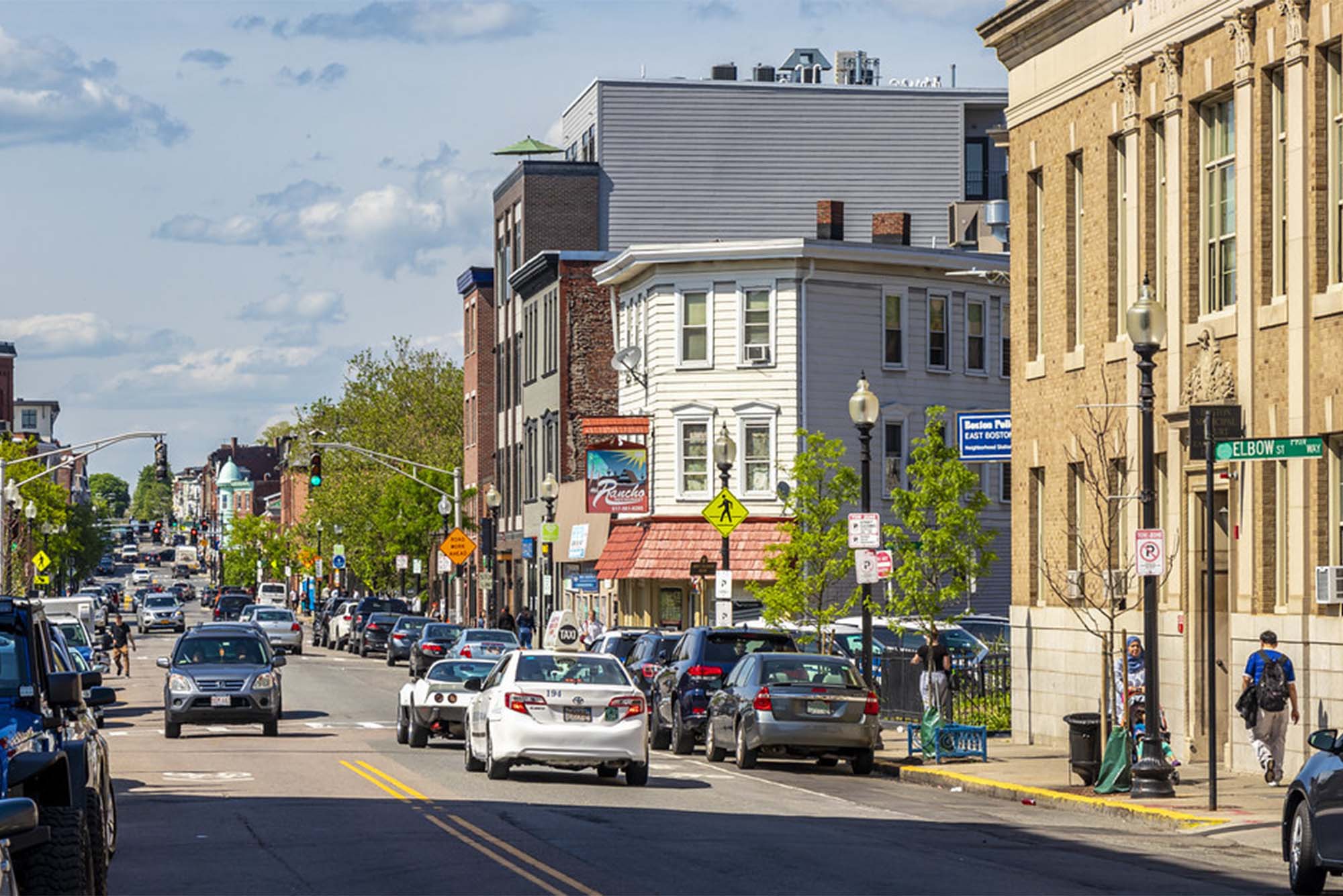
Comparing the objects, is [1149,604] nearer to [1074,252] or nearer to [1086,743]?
[1086,743]

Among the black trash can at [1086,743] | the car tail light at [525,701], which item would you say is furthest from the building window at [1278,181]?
the car tail light at [525,701]

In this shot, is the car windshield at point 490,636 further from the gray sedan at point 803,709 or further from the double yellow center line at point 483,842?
the double yellow center line at point 483,842

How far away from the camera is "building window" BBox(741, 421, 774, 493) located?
5841cm

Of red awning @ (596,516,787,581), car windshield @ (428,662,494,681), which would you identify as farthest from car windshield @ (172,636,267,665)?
red awning @ (596,516,787,581)

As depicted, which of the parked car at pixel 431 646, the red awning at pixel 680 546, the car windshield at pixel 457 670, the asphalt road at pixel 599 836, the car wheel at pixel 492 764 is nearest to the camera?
the asphalt road at pixel 599 836

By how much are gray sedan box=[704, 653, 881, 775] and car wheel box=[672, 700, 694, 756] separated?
3249 millimetres

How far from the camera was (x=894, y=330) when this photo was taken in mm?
60250

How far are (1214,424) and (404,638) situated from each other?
152ft

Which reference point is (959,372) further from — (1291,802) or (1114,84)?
(1291,802)

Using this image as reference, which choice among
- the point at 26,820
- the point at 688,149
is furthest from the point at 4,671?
the point at 688,149

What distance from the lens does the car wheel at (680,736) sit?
32.9m

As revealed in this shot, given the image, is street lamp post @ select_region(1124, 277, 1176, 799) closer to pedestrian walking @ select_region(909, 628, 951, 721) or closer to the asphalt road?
the asphalt road

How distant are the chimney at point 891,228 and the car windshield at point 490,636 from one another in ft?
74.2

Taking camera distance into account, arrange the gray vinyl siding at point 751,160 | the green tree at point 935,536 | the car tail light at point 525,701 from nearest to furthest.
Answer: the car tail light at point 525,701, the green tree at point 935,536, the gray vinyl siding at point 751,160
